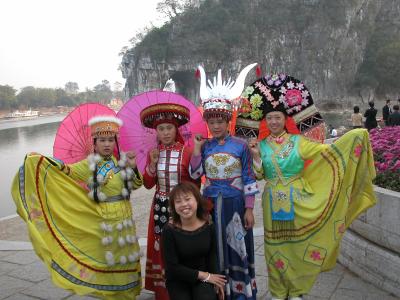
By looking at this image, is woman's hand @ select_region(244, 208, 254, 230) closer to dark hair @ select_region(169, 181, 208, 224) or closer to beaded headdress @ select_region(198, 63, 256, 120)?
dark hair @ select_region(169, 181, 208, 224)

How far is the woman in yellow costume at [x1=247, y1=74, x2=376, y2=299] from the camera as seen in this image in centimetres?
318

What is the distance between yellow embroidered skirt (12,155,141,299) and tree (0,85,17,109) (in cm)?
8949

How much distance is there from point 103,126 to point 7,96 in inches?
3551

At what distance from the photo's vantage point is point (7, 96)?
83.9 meters

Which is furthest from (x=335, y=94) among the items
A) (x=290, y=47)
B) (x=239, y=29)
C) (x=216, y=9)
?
(x=216, y=9)

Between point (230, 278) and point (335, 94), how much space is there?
63.1m

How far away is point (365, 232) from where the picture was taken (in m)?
3.83

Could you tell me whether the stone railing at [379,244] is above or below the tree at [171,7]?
below

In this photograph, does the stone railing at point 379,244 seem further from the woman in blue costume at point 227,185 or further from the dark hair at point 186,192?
the dark hair at point 186,192

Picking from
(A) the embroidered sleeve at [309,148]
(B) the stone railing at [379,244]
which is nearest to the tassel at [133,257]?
(A) the embroidered sleeve at [309,148]

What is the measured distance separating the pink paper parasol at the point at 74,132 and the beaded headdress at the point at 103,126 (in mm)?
256

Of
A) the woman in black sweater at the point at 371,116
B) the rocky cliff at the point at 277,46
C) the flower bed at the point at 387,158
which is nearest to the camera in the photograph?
the flower bed at the point at 387,158

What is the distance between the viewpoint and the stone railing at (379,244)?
3453 mm

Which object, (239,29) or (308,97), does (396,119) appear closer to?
(308,97)
